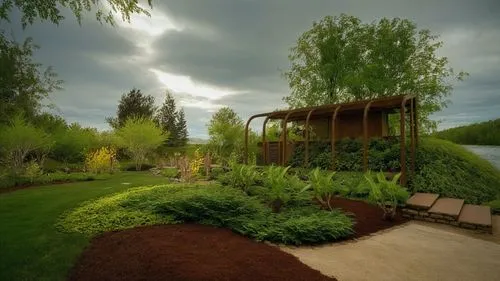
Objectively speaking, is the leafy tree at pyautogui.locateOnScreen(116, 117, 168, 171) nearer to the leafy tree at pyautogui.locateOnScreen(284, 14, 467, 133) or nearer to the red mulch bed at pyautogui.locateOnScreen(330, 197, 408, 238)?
the leafy tree at pyautogui.locateOnScreen(284, 14, 467, 133)

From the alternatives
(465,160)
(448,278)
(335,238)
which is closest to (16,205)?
(335,238)

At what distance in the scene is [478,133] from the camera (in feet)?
59.2

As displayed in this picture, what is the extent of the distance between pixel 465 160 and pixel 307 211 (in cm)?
719

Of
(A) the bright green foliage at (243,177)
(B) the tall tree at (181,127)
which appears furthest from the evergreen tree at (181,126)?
(A) the bright green foliage at (243,177)

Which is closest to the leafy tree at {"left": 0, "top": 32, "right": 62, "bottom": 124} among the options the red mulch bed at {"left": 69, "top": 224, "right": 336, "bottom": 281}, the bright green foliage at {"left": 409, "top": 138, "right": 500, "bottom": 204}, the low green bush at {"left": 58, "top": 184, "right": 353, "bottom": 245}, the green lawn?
the green lawn

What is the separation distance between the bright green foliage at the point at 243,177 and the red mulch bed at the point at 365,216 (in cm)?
211

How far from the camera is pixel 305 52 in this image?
897 inches

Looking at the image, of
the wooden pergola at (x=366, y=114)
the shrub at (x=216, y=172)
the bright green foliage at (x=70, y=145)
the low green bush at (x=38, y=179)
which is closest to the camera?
the wooden pergola at (x=366, y=114)

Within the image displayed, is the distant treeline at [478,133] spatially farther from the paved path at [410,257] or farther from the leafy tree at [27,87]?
the leafy tree at [27,87]

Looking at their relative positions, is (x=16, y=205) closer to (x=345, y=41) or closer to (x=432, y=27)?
(x=345, y=41)

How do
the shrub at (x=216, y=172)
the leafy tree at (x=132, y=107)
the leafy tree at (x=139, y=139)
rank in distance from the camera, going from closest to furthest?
the shrub at (x=216, y=172), the leafy tree at (x=139, y=139), the leafy tree at (x=132, y=107)

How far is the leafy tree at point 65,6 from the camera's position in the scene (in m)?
5.17

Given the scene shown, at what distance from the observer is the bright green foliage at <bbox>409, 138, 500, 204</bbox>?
9.23 meters

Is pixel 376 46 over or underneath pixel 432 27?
underneath
